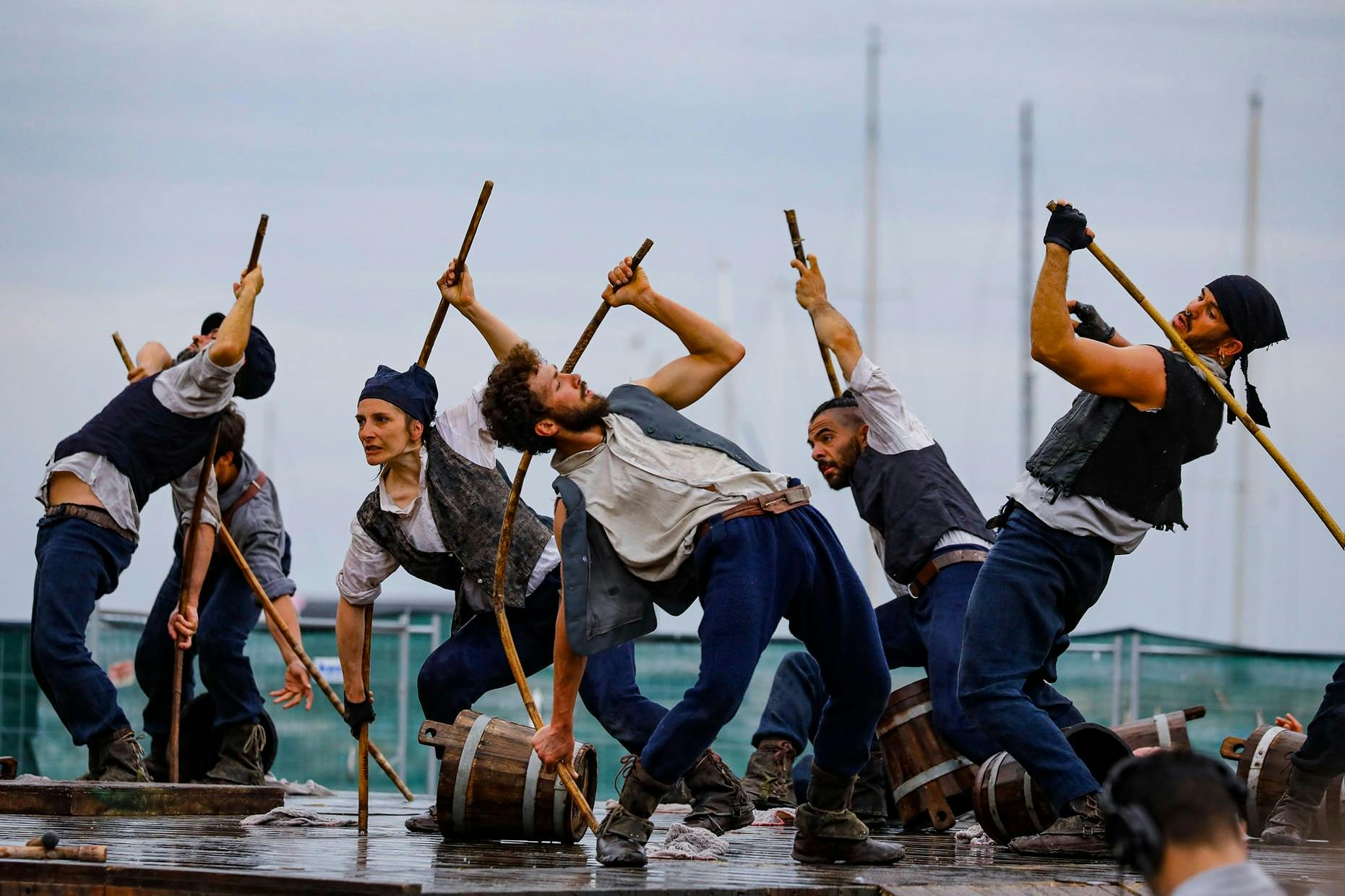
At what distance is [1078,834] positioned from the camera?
5031mm

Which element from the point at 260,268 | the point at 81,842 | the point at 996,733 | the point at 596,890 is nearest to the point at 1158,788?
the point at 596,890

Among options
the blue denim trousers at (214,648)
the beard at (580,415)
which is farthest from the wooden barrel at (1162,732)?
the blue denim trousers at (214,648)

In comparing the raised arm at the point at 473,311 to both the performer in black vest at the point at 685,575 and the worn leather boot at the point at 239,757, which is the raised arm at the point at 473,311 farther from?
the worn leather boot at the point at 239,757

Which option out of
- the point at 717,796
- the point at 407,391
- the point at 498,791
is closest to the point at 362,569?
the point at 407,391

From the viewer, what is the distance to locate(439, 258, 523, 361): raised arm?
605cm

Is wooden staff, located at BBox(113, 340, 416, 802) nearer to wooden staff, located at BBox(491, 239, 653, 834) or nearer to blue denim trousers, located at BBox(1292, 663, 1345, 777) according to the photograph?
wooden staff, located at BBox(491, 239, 653, 834)

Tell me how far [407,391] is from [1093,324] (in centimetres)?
232

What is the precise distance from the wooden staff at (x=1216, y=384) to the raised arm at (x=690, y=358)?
1046 millimetres

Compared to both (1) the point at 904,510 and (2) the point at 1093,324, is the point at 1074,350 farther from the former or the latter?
(1) the point at 904,510

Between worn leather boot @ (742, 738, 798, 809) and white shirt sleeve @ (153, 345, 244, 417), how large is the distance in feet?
8.88

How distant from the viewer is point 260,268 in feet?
23.4

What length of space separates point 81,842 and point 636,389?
6.76ft

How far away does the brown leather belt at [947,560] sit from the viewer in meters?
6.44

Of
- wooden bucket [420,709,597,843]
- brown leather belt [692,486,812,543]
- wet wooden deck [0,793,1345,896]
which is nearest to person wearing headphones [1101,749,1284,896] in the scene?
wet wooden deck [0,793,1345,896]
